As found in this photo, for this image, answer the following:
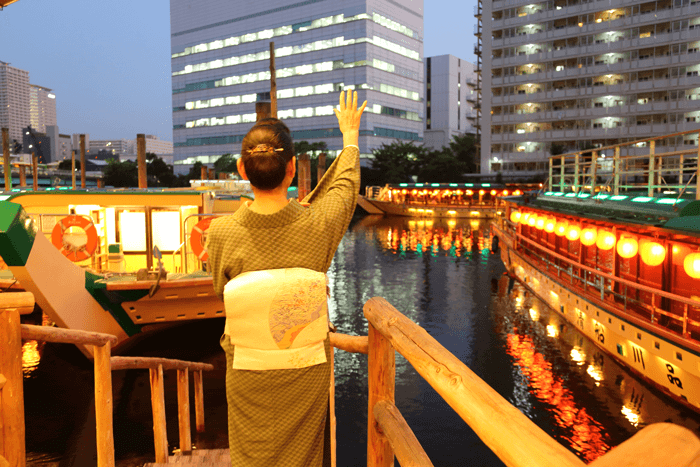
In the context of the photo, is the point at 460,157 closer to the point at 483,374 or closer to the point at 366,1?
the point at 366,1

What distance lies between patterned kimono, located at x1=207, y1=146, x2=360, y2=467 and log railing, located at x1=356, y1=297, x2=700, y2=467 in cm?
41

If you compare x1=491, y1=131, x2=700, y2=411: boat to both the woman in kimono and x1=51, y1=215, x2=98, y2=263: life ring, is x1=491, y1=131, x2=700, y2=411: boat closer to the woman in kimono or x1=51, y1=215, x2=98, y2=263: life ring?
the woman in kimono

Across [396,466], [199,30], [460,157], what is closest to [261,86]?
[199,30]

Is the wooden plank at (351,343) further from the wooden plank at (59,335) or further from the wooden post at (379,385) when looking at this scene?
the wooden plank at (59,335)

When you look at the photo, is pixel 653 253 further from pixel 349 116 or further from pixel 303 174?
pixel 303 174

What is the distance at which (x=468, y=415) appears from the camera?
5.13ft

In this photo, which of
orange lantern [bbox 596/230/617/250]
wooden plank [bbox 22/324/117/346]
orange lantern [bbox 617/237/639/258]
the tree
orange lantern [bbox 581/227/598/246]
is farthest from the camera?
the tree

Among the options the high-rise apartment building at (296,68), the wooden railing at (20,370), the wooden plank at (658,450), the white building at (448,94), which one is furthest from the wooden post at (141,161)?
the white building at (448,94)

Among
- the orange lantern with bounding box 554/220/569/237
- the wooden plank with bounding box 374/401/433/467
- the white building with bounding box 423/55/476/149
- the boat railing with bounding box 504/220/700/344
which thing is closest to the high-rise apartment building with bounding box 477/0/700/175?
the white building with bounding box 423/55/476/149

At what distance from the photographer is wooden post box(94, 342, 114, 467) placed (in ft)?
13.0

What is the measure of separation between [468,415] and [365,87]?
2884 inches

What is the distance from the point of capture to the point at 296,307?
2.12 meters

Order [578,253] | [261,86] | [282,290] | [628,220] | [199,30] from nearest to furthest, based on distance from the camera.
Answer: [282,290]
[628,220]
[578,253]
[261,86]
[199,30]

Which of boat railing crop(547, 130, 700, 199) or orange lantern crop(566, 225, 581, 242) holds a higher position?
boat railing crop(547, 130, 700, 199)
